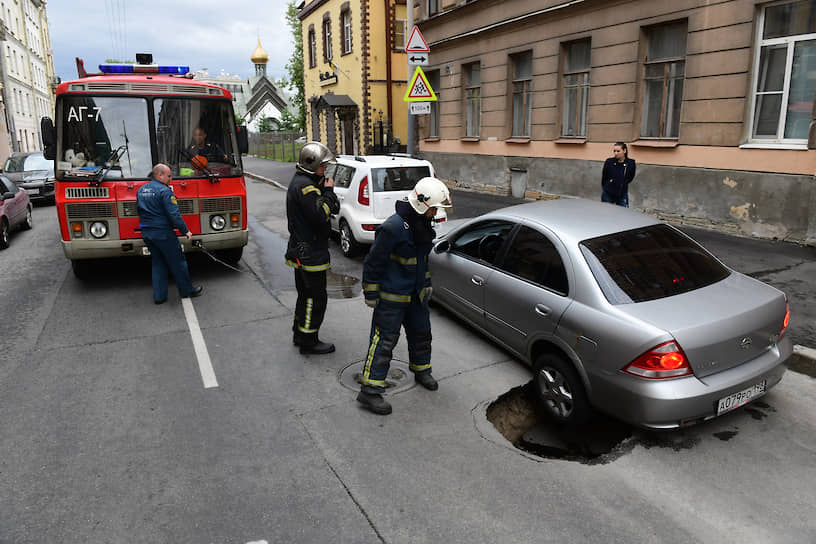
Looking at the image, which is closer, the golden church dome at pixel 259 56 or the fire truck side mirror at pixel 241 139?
the fire truck side mirror at pixel 241 139

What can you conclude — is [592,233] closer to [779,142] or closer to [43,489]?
[43,489]

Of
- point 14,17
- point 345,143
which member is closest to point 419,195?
point 345,143

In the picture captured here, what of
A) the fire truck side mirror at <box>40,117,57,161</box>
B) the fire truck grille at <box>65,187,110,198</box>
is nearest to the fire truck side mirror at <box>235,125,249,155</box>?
the fire truck grille at <box>65,187,110,198</box>

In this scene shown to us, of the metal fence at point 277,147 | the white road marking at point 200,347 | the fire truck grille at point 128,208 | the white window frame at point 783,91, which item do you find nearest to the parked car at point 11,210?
the fire truck grille at point 128,208

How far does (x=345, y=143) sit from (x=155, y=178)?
874 inches

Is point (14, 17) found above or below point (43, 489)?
above

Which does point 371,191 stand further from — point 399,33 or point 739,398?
point 399,33

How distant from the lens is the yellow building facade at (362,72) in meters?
24.9

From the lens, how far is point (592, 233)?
15.2 feet

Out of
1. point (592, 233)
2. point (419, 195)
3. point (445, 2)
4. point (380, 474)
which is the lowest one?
point (380, 474)

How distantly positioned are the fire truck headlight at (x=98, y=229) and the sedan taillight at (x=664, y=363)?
6.73m

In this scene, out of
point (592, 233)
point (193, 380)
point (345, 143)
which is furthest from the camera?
point (345, 143)

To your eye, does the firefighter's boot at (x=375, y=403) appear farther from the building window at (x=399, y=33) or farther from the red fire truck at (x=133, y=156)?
the building window at (x=399, y=33)

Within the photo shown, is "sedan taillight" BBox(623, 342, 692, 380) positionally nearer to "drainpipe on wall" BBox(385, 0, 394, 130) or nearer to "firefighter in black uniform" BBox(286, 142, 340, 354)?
"firefighter in black uniform" BBox(286, 142, 340, 354)
